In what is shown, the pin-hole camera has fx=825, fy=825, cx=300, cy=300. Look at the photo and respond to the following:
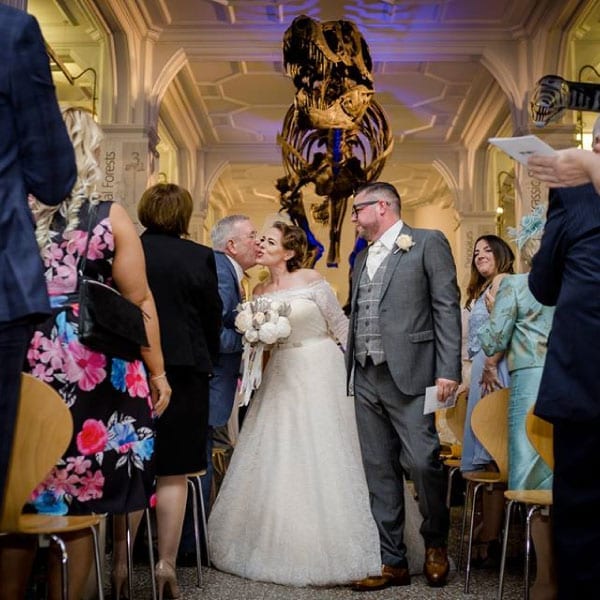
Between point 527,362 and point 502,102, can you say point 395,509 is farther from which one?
point 502,102

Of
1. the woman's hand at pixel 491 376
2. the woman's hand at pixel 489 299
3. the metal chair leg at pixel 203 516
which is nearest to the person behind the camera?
the metal chair leg at pixel 203 516

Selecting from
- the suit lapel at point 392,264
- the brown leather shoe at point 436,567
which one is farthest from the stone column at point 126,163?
the brown leather shoe at point 436,567

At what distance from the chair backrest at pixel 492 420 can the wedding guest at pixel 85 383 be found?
1.58 meters

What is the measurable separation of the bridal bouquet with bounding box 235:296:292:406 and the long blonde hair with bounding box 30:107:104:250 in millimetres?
1754

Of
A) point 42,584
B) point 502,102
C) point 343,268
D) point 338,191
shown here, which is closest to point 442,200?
point 343,268

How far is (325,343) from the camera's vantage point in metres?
4.36

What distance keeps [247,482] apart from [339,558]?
0.64m

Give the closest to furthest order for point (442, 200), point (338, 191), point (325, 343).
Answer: point (325, 343) → point (338, 191) → point (442, 200)

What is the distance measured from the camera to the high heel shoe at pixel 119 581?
3037mm

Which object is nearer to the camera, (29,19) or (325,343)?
(29,19)

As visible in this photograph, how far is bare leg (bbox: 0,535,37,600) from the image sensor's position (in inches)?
81.4

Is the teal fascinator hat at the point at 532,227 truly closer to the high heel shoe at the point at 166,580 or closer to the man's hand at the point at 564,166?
the man's hand at the point at 564,166

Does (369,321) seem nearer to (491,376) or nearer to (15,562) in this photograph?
(491,376)

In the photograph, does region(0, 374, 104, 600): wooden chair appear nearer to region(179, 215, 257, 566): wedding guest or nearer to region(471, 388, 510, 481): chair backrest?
region(471, 388, 510, 481): chair backrest
